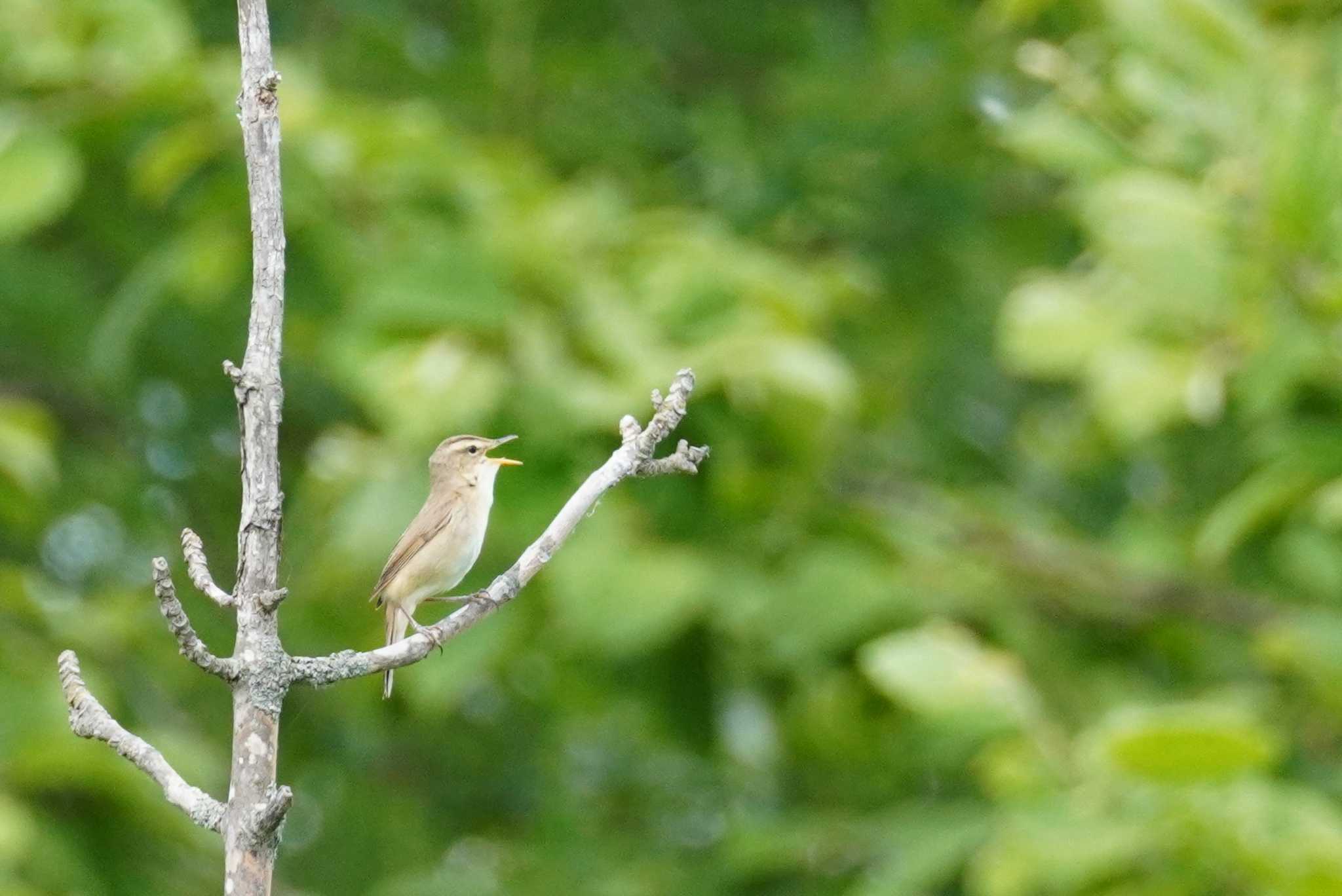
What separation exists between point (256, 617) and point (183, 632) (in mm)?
85

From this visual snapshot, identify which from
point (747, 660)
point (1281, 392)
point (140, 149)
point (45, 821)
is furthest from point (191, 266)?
point (1281, 392)

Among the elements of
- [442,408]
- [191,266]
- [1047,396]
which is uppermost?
[1047,396]

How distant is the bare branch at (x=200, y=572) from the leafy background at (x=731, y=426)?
2.60 metres

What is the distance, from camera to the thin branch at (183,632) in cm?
171

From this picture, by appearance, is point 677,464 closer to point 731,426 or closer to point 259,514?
point 259,514

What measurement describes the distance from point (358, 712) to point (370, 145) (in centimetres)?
300

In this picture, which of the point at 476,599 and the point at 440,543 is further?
the point at 440,543

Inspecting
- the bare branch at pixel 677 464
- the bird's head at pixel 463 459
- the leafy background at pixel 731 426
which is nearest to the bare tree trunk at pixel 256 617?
the bare branch at pixel 677 464

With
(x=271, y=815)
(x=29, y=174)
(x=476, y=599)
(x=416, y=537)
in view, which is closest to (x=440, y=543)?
(x=416, y=537)

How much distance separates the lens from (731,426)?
5352 mm

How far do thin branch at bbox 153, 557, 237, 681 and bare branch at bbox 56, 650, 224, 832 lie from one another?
0.12m

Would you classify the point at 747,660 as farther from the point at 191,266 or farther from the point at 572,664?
the point at 191,266

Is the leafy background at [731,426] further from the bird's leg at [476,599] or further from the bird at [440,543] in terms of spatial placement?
the bird's leg at [476,599]

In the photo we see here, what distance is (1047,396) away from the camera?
9.30 m
